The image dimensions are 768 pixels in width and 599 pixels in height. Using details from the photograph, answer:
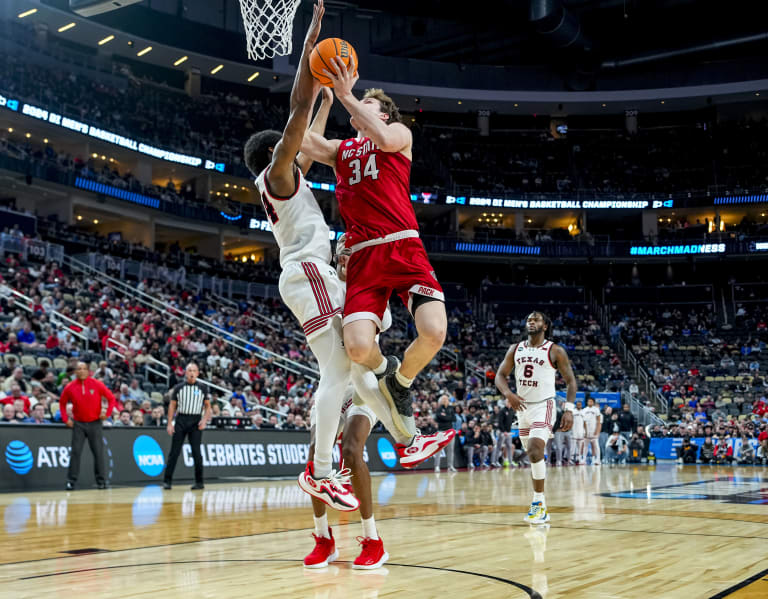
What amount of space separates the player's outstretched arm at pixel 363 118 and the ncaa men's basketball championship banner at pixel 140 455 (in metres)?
9.56

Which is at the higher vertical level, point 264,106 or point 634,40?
point 634,40

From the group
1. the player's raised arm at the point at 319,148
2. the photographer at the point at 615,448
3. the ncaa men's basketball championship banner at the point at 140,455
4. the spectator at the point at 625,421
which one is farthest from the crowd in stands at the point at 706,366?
the player's raised arm at the point at 319,148

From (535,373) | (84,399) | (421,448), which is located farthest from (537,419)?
(84,399)

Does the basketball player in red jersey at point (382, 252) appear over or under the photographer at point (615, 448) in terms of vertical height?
over

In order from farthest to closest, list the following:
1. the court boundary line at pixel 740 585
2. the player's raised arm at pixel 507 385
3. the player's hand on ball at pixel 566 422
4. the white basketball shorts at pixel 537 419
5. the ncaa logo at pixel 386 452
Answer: the ncaa logo at pixel 386 452
the white basketball shorts at pixel 537 419
the player's raised arm at pixel 507 385
the player's hand on ball at pixel 566 422
the court boundary line at pixel 740 585

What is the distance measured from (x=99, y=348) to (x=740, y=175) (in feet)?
128

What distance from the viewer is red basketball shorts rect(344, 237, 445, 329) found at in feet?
16.4

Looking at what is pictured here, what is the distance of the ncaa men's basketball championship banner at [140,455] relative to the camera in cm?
1248

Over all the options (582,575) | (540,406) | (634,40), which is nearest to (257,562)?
(582,575)

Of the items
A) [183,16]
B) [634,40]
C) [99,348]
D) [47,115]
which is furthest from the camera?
[634,40]

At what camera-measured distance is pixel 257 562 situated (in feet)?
16.9

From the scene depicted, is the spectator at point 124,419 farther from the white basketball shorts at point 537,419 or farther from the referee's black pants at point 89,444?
the white basketball shorts at point 537,419

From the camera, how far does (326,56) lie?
185 inches

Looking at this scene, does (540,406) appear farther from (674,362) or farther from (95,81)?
(95,81)
